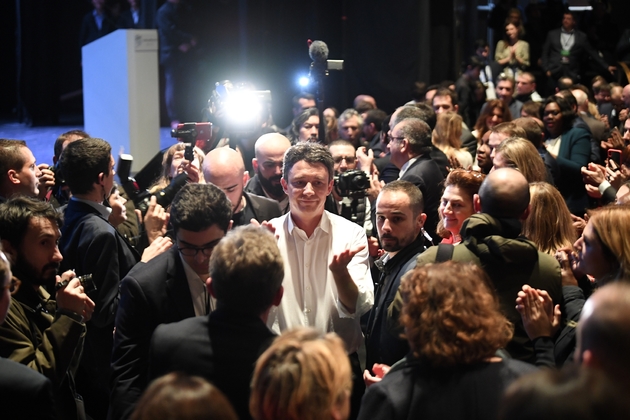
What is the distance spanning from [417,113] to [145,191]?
220 centimetres

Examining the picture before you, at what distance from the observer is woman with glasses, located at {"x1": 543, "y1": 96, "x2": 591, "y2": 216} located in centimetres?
590

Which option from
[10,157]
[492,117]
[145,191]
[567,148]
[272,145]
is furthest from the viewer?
[492,117]

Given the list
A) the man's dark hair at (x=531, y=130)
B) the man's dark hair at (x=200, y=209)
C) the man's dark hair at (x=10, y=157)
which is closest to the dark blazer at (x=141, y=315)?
the man's dark hair at (x=200, y=209)

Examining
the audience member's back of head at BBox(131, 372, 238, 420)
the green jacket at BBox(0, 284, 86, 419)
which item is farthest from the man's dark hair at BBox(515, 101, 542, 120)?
the audience member's back of head at BBox(131, 372, 238, 420)

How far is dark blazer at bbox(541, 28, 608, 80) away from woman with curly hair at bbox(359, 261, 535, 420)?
30.8 ft

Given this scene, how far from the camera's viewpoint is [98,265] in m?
3.34

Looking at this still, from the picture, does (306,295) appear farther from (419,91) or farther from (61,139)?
(419,91)

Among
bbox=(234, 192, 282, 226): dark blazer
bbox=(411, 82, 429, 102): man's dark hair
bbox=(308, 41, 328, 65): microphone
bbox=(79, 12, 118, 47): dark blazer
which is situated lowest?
bbox=(234, 192, 282, 226): dark blazer

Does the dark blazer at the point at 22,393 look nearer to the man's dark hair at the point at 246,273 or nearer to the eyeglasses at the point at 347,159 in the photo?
the man's dark hair at the point at 246,273

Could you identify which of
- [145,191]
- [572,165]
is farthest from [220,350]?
[572,165]

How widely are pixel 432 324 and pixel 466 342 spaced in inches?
4.0

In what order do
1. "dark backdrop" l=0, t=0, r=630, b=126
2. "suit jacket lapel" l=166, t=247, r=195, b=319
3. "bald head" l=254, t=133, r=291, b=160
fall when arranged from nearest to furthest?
"suit jacket lapel" l=166, t=247, r=195, b=319, "bald head" l=254, t=133, r=291, b=160, "dark backdrop" l=0, t=0, r=630, b=126

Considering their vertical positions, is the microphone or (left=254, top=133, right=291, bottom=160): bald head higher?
the microphone

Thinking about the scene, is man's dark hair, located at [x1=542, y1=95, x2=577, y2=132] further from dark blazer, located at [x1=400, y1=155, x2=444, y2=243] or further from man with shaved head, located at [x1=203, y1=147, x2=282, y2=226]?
man with shaved head, located at [x1=203, y1=147, x2=282, y2=226]
